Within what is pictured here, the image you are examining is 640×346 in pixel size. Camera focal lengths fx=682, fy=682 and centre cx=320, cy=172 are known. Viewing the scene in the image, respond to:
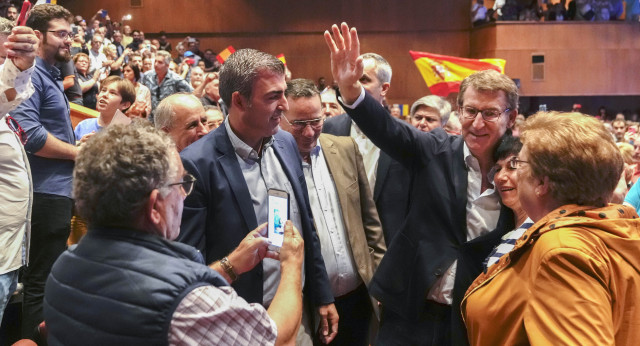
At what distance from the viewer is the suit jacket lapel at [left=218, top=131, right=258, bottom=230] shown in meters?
2.15

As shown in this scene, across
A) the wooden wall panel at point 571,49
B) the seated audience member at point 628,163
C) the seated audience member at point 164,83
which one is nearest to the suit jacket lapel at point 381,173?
the seated audience member at point 628,163

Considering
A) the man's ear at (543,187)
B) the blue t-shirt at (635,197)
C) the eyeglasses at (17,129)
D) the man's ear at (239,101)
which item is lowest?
the blue t-shirt at (635,197)

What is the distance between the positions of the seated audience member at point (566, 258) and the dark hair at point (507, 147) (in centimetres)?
67

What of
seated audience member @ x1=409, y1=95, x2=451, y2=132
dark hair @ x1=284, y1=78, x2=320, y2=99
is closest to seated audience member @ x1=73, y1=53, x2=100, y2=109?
seated audience member @ x1=409, y1=95, x2=451, y2=132

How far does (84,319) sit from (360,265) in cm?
157

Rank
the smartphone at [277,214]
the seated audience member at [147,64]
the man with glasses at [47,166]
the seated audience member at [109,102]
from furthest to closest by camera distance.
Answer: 1. the seated audience member at [147,64]
2. the seated audience member at [109,102]
3. the man with glasses at [47,166]
4. the smartphone at [277,214]

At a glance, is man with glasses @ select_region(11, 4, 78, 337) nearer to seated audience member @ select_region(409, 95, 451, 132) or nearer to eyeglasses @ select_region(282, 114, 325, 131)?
eyeglasses @ select_region(282, 114, 325, 131)

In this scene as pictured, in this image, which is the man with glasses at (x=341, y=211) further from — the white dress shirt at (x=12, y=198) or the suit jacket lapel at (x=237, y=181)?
the white dress shirt at (x=12, y=198)

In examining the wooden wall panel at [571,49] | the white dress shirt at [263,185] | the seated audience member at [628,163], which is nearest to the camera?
the white dress shirt at [263,185]

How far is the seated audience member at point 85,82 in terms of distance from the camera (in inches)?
291

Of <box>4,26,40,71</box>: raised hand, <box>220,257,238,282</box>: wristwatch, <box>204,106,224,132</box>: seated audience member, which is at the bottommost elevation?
<box>220,257,238,282</box>: wristwatch

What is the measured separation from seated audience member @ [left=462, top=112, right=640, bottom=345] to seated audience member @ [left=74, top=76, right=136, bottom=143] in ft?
9.56

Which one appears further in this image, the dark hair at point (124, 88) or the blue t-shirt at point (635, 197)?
the dark hair at point (124, 88)

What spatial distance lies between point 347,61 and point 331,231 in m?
0.80
